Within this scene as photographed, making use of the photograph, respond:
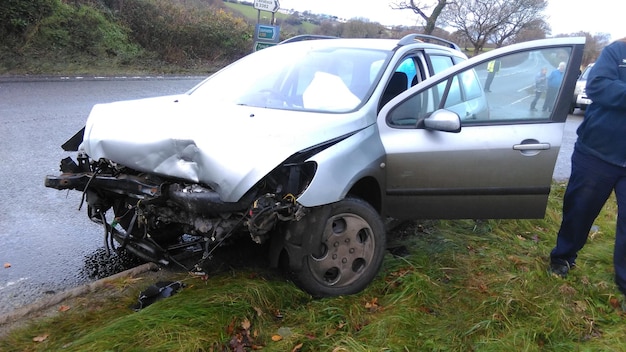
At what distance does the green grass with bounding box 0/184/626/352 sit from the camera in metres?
2.63

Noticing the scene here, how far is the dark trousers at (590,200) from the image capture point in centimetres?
327

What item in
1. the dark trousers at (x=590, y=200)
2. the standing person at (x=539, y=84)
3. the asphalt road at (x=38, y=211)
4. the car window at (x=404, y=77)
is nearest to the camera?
the dark trousers at (x=590, y=200)

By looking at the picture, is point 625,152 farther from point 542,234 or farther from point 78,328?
point 78,328

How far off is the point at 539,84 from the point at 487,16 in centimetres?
3190

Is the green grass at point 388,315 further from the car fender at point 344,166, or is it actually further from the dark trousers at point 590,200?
the car fender at point 344,166

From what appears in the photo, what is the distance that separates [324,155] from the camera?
296 cm

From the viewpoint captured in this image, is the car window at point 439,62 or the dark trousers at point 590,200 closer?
the dark trousers at point 590,200

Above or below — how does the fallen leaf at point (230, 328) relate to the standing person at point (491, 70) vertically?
below

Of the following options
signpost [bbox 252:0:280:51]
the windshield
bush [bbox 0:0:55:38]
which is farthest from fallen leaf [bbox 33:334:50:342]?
bush [bbox 0:0:55:38]

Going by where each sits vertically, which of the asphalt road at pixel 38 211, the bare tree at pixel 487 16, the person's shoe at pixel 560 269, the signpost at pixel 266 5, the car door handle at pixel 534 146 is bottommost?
the asphalt road at pixel 38 211

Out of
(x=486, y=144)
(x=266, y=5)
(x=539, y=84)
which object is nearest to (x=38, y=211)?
(x=486, y=144)

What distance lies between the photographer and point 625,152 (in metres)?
3.16

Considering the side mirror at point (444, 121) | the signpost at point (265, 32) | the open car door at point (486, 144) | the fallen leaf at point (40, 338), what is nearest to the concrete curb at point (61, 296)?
the fallen leaf at point (40, 338)

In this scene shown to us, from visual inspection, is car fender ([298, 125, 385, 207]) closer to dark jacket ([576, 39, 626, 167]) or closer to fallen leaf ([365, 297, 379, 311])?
fallen leaf ([365, 297, 379, 311])
